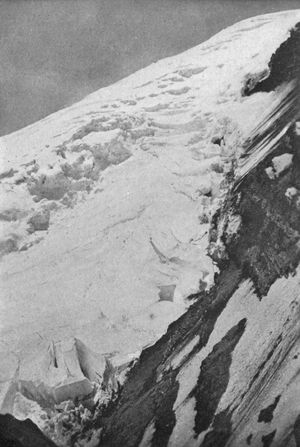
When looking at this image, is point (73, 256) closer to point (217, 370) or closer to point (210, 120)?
point (217, 370)

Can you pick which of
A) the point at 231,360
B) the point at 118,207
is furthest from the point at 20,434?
the point at 118,207

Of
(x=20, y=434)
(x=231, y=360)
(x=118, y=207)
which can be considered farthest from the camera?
(x=118, y=207)

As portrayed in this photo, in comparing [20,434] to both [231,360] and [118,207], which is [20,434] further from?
[118,207]

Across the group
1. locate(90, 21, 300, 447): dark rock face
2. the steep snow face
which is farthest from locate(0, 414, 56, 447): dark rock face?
locate(90, 21, 300, 447): dark rock face

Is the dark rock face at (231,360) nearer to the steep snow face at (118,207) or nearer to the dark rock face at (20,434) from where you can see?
the steep snow face at (118,207)

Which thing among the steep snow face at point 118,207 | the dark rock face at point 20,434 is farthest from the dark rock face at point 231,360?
the dark rock face at point 20,434

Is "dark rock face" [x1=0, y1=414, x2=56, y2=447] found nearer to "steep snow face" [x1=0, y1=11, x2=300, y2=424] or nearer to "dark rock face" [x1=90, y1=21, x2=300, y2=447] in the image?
"steep snow face" [x1=0, y1=11, x2=300, y2=424]
